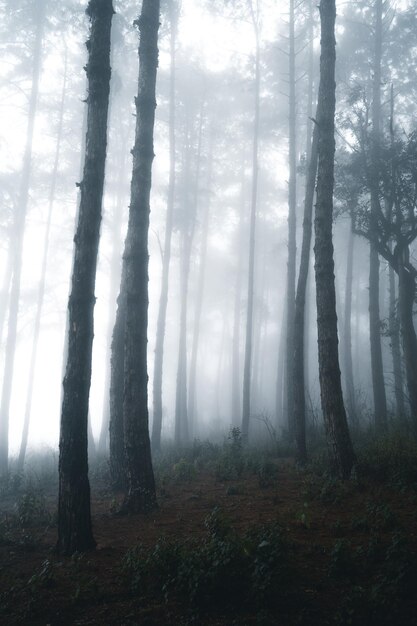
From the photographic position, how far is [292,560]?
3971 mm

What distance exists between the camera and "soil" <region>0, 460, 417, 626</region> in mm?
3180

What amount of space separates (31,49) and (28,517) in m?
18.8

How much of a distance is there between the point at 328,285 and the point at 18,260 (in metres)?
13.2

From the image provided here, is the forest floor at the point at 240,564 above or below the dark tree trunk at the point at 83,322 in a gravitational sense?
below

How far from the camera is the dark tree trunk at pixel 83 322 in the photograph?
16.7ft

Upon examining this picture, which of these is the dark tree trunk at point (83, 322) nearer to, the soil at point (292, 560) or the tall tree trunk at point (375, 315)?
the soil at point (292, 560)

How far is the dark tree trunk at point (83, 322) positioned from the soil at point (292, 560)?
47 centimetres

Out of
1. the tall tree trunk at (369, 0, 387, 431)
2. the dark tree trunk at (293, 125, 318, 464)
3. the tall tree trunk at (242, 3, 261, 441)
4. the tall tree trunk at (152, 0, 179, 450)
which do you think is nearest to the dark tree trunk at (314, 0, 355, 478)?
the dark tree trunk at (293, 125, 318, 464)

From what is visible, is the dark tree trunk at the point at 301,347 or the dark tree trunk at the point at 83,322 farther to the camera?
the dark tree trunk at the point at 301,347

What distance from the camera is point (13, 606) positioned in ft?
12.5

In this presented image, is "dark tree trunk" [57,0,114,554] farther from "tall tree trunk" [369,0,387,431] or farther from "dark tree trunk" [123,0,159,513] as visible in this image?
"tall tree trunk" [369,0,387,431]

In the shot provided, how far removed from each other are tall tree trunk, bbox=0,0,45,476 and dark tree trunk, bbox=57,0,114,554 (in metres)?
10.7

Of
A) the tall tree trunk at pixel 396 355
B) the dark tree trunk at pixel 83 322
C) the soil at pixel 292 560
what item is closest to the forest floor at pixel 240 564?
the soil at pixel 292 560

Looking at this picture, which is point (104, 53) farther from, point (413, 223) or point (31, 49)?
point (31, 49)
